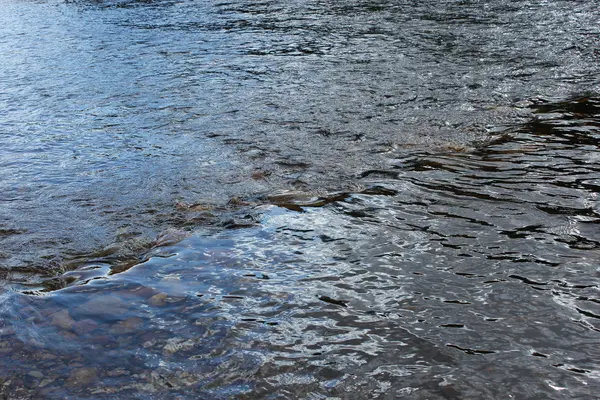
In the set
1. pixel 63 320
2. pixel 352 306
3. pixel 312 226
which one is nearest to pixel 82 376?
pixel 63 320

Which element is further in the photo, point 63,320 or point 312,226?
point 312,226

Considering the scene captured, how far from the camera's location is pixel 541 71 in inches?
360

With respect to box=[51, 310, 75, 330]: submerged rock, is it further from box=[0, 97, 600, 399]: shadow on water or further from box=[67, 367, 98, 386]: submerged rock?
box=[67, 367, 98, 386]: submerged rock

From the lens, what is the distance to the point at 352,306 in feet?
12.8

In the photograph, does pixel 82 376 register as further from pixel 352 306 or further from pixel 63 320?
pixel 352 306

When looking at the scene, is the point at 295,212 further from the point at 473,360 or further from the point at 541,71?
the point at 541,71

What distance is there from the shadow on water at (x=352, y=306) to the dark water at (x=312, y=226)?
0.05ft

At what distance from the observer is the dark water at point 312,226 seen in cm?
336

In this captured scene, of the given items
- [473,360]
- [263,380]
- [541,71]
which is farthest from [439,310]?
[541,71]

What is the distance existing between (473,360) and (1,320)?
2.96 meters

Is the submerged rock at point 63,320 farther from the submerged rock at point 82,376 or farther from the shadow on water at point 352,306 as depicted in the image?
the submerged rock at point 82,376

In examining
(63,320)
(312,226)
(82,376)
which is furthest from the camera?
(312,226)

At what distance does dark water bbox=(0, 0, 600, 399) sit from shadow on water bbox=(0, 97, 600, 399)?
2 centimetres

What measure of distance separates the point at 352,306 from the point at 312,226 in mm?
1266
